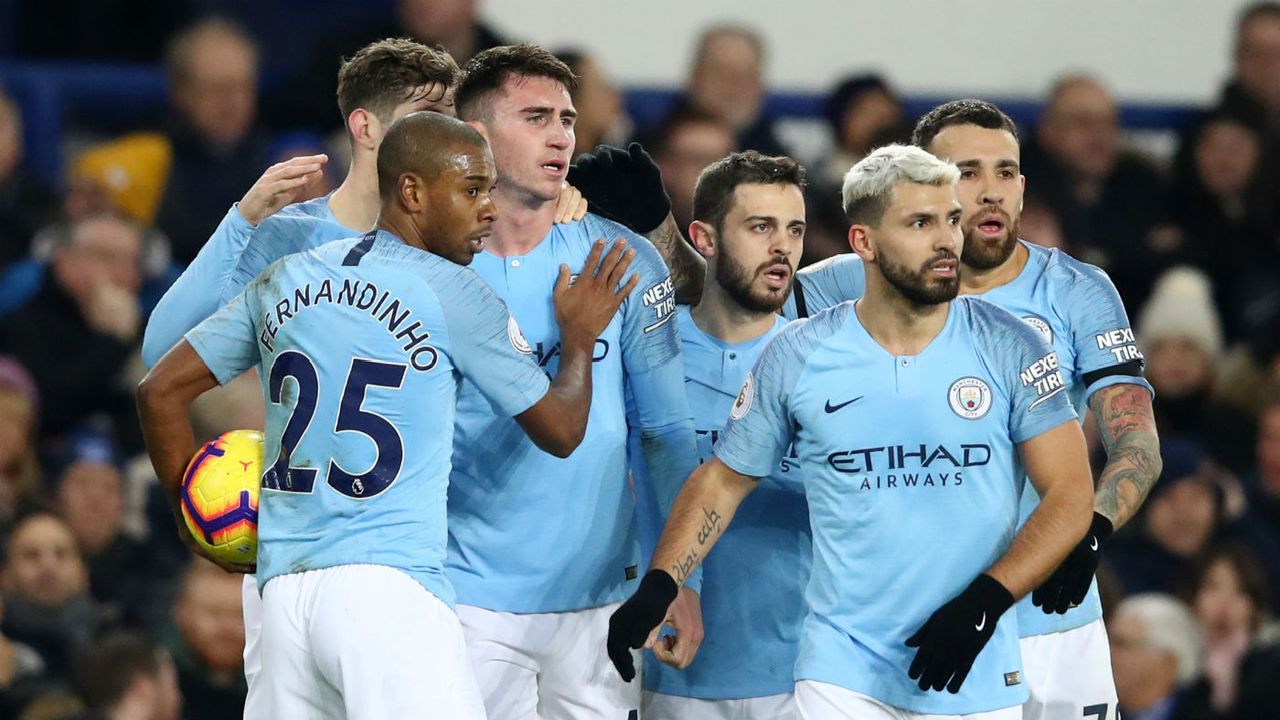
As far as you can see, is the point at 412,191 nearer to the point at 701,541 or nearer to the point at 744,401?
the point at 744,401

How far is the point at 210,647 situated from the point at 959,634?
4.19 m

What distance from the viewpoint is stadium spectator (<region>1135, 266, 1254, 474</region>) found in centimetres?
1152

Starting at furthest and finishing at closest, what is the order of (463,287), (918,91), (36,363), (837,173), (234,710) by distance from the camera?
(918,91)
(837,173)
(36,363)
(234,710)
(463,287)

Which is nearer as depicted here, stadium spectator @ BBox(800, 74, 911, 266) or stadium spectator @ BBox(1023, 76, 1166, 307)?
stadium spectator @ BBox(800, 74, 911, 266)

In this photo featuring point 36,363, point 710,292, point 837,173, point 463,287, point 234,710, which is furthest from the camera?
point 837,173

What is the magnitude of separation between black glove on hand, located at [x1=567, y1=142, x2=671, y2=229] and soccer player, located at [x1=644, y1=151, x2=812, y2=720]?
9.2 inches

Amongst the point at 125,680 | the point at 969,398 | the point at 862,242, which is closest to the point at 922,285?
the point at 862,242

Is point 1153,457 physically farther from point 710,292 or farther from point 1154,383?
point 1154,383

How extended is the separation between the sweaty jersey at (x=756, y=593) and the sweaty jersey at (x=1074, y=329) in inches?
26.9

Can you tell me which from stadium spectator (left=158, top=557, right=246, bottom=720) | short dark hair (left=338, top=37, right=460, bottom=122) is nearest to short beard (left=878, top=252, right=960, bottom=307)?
short dark hair (left=338, top=37, right=460, bottom=122)

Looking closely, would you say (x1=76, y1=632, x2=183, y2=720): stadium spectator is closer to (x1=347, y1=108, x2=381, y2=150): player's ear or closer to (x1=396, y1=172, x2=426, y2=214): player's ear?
(x1=347, y1=108, x2=381, y2=150): player's ear

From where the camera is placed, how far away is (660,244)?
22.1 feet

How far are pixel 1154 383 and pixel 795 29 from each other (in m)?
3.44

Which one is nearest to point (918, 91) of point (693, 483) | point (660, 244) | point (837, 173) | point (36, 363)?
point (837, 173)
